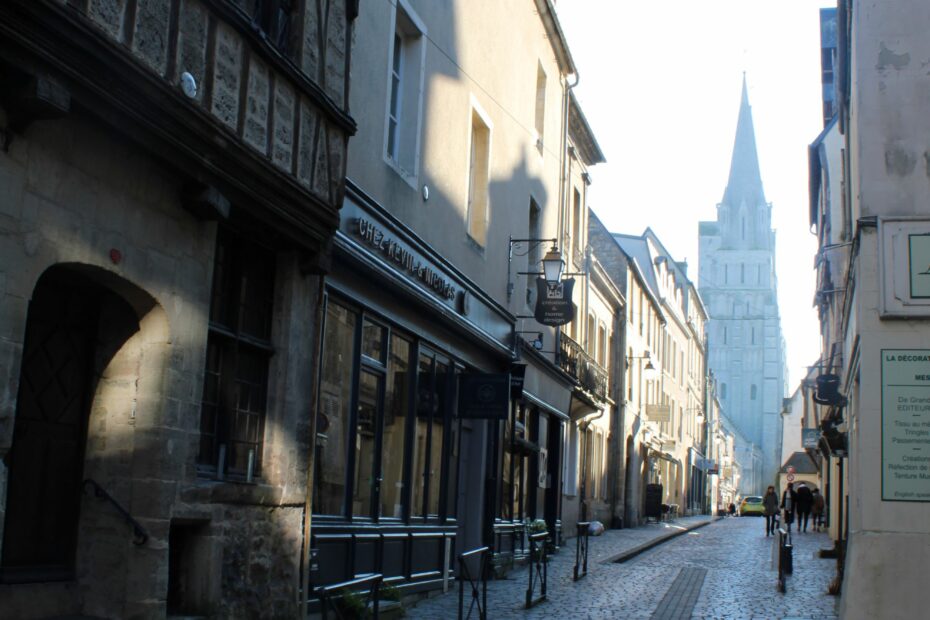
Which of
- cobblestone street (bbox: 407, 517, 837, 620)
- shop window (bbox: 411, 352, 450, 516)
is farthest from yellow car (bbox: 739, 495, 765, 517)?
shop window (bbox: 411, 352, 450, 516)

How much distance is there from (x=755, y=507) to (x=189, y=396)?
61.5 meters

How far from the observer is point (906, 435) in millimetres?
10375

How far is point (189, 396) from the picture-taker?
8312 millimetres

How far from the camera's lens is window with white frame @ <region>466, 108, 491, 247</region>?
17312 mm

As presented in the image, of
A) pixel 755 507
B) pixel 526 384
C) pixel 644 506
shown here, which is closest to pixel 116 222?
pixel 526 384

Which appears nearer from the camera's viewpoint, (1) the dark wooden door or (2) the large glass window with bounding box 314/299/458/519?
(1) the dark wooden door

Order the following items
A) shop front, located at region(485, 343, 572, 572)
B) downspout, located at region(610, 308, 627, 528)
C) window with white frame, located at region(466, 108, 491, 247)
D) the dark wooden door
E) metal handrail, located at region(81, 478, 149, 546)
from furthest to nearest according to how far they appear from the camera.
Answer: downspout, located at region(610, 308, 627, 528) < shop front, located at region(485, 343, 572, 572) < window with white frame, located at region(466, 108, 491, 247) < metal handrail, located at region(81, 478, 149, 546) < the dark wooden door

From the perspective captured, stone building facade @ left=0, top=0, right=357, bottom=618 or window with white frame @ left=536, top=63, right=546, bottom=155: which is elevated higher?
window with white frame @ left=536, top=63, right=546, bottom=155

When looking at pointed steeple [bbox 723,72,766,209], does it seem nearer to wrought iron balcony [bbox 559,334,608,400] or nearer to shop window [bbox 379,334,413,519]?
wrought iron balcony [bbox 559,334,608,400]

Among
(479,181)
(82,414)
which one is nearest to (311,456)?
(82,414)

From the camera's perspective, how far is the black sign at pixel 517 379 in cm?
1884

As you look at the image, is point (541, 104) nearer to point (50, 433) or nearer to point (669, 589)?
point (669, 589)

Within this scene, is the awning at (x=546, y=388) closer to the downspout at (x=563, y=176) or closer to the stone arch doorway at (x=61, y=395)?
the downspout at (x=563, y=176)

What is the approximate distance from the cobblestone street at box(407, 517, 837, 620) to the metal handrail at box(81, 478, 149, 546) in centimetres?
540
